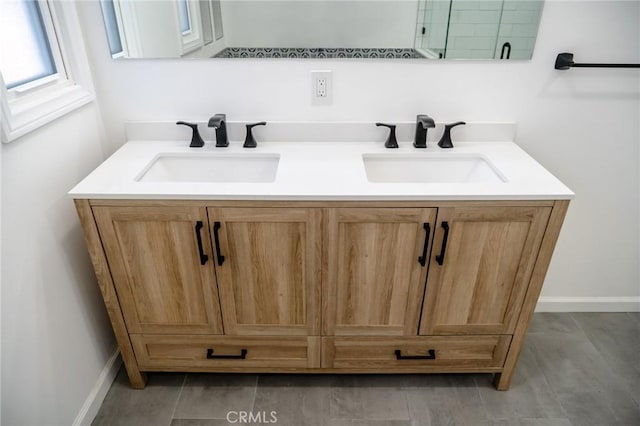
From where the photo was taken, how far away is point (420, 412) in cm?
162

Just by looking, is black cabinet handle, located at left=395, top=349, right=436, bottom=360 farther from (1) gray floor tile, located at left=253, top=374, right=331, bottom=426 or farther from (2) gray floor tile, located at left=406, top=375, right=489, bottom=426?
(1) gray floor tile, located at left=253, top=374, right=331, bottom=426

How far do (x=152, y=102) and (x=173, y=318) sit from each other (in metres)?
0.86

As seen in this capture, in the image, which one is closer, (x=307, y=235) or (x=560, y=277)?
(x=307, y=235)

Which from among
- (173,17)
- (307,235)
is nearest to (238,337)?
(307,235)

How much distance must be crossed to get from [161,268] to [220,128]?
1.89 feet

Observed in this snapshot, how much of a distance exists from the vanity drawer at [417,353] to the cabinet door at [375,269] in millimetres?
61

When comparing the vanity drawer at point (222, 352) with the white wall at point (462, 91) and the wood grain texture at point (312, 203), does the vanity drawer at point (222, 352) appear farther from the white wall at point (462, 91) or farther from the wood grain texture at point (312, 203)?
the white wall at point (462, 91)

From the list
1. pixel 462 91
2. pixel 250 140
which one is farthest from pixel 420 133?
pixel 250 140

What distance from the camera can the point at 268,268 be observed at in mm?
1413

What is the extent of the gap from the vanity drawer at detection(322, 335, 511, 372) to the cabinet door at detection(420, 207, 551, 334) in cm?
6

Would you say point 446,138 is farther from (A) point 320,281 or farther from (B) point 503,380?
(B) point 503,380

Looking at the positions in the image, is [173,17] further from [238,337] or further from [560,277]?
[560,277]

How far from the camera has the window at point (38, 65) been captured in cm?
123

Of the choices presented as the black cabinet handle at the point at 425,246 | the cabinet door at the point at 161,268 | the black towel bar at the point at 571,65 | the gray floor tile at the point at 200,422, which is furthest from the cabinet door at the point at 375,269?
the black towel bar at the point at 571,65
